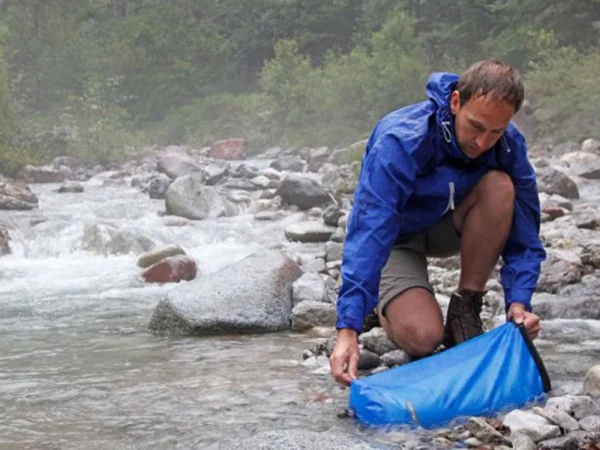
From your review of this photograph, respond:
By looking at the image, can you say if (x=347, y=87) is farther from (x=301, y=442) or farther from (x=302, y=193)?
(x=301, y=442)

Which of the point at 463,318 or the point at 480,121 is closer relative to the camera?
the point at 480,121

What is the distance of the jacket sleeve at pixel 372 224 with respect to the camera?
277 centimetres

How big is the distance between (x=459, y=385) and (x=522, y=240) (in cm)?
72

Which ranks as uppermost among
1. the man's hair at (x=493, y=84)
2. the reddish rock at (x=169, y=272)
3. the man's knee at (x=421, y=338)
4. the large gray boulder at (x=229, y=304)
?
the man's hair at (x=493, y=84)

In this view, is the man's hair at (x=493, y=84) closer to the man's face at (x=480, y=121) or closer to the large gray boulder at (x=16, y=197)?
the man's face at (x=480, y=121)

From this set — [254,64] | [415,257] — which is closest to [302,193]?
[415,257]

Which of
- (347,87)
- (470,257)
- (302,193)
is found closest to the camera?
(470,257)

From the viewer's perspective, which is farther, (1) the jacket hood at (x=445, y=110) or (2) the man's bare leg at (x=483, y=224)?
(2) the man's bare leg at (x=483, y=224)

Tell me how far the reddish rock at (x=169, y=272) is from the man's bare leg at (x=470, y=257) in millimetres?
4428

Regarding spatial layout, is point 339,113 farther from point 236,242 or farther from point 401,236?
point 401,236

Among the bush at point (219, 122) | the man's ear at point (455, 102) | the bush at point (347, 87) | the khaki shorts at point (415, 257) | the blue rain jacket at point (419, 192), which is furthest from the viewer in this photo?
the bush at point (219, 122)

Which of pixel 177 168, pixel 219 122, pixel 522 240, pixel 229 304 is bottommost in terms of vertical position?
pixel 229 304

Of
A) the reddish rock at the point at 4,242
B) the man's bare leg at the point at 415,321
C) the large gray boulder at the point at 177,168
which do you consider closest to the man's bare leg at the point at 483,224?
the man's bare leg at the point at 415,321

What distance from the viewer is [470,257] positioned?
349 cm
